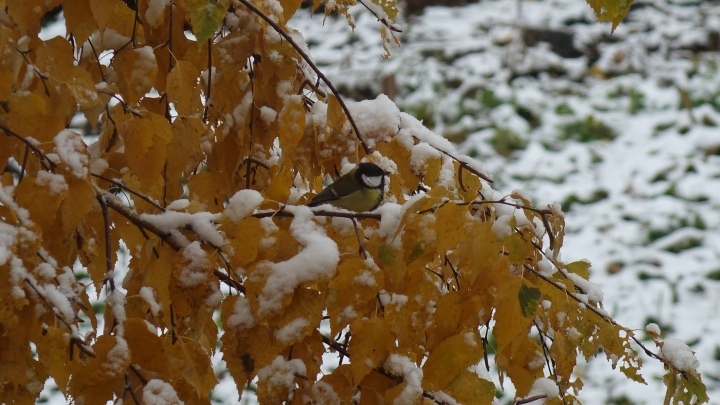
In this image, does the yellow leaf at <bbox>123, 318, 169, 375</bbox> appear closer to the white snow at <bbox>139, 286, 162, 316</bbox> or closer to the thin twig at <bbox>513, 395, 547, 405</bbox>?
the white snow at <bbox>139, 286, 162, 316</bbox>

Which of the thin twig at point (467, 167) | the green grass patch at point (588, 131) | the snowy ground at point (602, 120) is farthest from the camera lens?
the green grass patch at point (588, 131)

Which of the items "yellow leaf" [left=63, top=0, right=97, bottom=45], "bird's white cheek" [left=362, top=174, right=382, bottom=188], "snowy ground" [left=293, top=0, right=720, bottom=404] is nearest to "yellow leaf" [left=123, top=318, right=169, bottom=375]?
"yellow leaf" [left=63, top=0, right=97, bottom=45]

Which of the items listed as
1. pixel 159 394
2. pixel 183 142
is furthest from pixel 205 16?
pixel 159 394

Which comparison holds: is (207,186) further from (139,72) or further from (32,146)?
(32,146)

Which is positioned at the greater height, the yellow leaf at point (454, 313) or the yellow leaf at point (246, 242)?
the yellow leaf at point (246, 242)

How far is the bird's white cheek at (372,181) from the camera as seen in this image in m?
2.11

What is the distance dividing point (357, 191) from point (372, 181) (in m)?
0.07

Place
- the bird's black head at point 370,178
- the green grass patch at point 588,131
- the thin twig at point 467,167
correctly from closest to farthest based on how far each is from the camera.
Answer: the thin twig at point 467,167
the bird's black head at point 370,178
the green grass patch at point 588,131

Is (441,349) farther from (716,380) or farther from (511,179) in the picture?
(511,179)

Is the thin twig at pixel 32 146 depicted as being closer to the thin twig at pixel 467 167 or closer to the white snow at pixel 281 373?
the white snow at pixel 281 373

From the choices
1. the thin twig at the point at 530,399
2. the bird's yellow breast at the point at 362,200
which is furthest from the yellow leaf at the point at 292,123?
the bird's yellow breast at the point at 362,200

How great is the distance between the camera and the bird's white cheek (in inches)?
83.0

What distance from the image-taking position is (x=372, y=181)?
2.14 meters

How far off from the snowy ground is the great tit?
6.57ft
